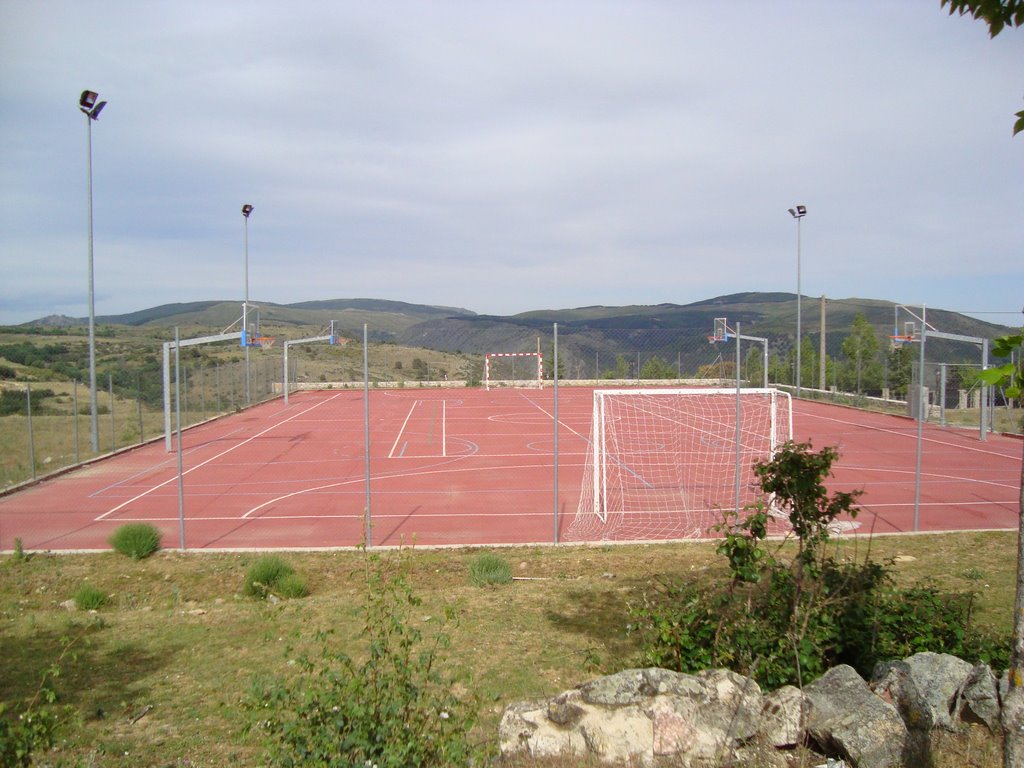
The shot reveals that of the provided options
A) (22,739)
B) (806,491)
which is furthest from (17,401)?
(806,491)

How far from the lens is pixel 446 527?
43.7 ft

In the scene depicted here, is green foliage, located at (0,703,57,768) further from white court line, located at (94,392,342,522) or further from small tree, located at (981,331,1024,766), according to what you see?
white court line, located at (94,392,342,522)

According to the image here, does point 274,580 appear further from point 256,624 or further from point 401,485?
point 401,485

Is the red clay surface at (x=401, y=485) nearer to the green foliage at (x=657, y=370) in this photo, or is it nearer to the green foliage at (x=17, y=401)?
the green foliage at (x=17, y=401)

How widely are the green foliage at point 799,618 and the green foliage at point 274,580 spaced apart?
15.9ft

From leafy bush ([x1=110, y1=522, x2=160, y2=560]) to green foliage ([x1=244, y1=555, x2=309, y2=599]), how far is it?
2306 mm

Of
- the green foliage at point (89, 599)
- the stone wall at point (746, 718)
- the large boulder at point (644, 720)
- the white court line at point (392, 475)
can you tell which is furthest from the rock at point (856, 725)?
the white court line at point (392, 475)

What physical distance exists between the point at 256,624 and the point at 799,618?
532 cm

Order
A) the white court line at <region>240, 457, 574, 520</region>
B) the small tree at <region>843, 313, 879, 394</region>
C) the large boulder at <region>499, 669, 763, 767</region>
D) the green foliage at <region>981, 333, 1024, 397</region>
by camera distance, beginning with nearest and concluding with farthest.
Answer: the green foliage at <region>981, 333, 1024, 397</region>, the large boulder at <region>499, 669, 763, 767</region>, the white court line at <region>240, 457, 574, 520</region>, the small tree at <region>843, 313, 879, 394</region>

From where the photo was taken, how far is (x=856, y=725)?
14.1 feet

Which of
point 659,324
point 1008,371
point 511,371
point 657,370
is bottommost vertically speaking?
point 511,371

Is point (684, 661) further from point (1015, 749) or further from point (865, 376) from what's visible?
point (865, 376)

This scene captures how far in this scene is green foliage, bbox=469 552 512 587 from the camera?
9.54m

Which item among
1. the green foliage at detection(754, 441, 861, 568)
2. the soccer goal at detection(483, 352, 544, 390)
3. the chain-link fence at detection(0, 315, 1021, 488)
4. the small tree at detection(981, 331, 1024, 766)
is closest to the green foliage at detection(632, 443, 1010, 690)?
the green foliage at detection(754, 441, 861, 568)
